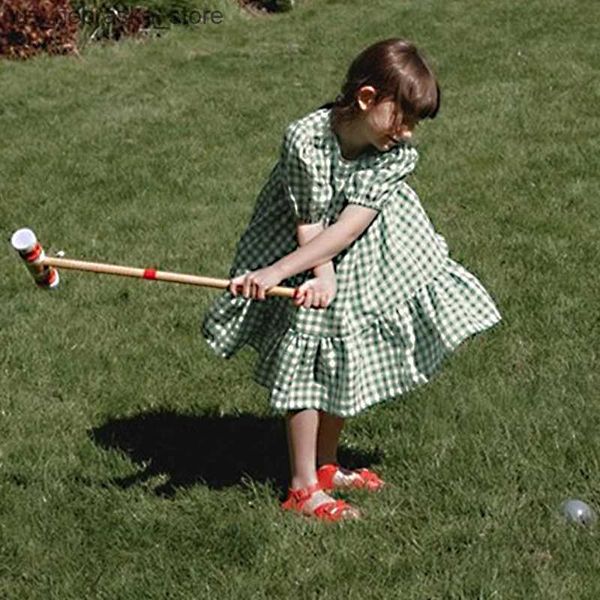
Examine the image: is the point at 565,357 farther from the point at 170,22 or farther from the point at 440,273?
the point at 170,22

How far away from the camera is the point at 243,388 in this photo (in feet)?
17.2

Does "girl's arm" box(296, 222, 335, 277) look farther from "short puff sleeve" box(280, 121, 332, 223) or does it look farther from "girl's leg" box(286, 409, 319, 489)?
"girl's leg" box(286, 409, 319, 489)

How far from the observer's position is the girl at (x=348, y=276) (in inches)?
154

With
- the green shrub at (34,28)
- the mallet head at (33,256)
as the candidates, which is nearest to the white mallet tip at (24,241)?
the mallet head at (33,256)

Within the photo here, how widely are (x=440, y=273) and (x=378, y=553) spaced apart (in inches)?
35.1

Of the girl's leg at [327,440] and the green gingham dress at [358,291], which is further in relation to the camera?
the girl's leg at [327,440]

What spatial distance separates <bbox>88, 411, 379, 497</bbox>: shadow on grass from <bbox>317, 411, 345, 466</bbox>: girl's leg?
0.52 ft

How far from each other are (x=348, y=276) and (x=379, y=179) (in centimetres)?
33

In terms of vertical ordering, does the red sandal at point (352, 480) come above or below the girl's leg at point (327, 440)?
below

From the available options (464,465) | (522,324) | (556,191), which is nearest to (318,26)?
(556,191)

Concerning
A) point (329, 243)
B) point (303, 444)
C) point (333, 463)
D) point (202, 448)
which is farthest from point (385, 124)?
point (202, 448)

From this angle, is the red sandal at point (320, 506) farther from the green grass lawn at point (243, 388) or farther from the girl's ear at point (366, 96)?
the girl's ear at point (366, 96)

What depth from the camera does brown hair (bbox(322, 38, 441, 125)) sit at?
3863mm

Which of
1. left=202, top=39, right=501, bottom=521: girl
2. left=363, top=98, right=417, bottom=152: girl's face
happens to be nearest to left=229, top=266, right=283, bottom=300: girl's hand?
left=202, top=39, right=501, bottom=521: girl
